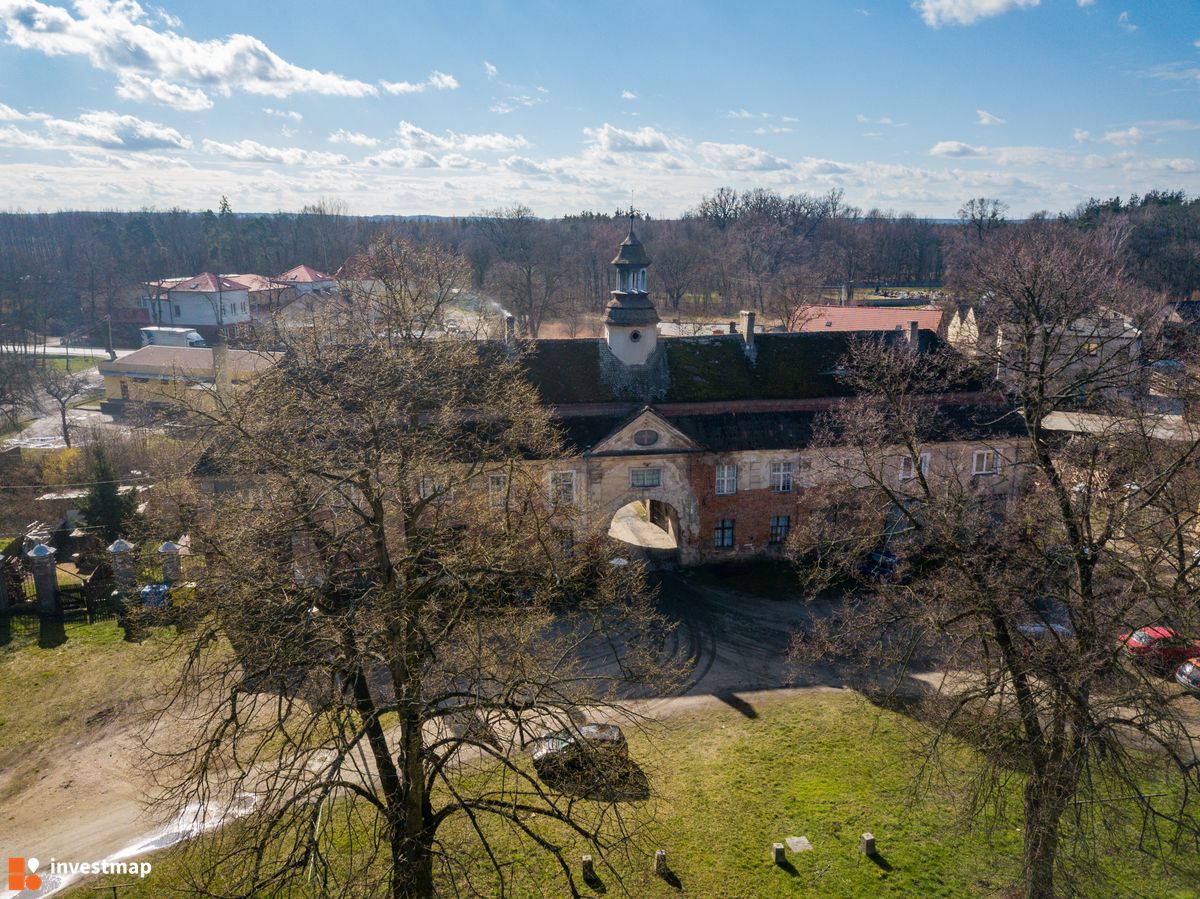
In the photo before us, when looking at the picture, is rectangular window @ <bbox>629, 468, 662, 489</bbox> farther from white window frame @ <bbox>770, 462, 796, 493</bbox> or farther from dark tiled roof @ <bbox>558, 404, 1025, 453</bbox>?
white window frame @ <bbox>770, 462, 796, 493</bbox>

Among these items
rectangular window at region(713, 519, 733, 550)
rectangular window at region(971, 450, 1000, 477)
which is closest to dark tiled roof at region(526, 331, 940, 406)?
rectangular window at region(713, 519, 733, 550)

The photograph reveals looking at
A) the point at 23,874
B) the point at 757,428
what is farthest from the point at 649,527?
the point at 23,874

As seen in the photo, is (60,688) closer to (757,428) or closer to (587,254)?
(757,428)

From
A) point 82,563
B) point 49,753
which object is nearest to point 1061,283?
point 49,753

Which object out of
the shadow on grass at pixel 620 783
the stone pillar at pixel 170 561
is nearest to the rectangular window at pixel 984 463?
the shadow on grass at pixel 620 783

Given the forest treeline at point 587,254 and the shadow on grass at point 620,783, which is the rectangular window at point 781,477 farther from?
the forest treeline at point 587,254

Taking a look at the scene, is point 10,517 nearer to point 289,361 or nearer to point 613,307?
point 289,361
